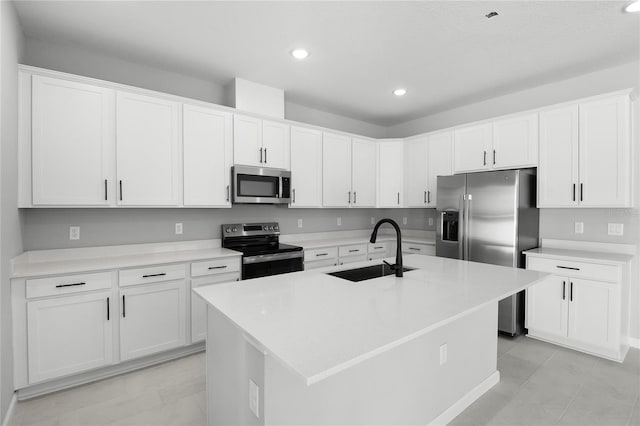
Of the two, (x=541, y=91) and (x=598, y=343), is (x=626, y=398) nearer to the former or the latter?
(x=598, y=343)

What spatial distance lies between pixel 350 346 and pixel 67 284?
92.8 inches

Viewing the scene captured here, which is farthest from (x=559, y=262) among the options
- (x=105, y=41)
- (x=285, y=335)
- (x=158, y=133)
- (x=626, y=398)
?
(x=105, y=41)

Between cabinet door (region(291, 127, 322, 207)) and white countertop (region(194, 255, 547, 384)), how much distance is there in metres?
1.93

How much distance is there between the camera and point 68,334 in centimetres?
234

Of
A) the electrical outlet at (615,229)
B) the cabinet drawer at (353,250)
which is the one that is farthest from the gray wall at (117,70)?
the electrical outlet at (615,229)

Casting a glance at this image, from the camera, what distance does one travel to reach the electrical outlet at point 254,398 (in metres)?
1.26

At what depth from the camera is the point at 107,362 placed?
2484mm

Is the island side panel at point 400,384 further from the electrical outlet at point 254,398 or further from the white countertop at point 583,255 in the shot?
the white countertop at point 583,255

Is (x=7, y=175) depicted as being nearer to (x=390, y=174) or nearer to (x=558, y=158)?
(x=390, y=174)

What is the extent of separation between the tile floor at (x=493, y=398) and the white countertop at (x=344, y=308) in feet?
Result: 3.05

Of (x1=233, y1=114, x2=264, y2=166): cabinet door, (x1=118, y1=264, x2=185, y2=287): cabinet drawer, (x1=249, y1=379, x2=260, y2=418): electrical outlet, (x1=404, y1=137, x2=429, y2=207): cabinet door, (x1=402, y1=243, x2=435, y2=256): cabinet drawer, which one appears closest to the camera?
(x1=249, y1=379, x2=260, y2=418): electrical outlet

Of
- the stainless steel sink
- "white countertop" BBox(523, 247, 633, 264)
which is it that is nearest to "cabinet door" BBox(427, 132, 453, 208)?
"white countertop" BBox(523, 247, 633, 264)

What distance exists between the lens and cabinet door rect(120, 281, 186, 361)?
8.41 ft

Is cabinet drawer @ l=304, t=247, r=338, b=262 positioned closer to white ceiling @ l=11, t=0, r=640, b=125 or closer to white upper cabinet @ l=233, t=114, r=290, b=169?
white upper cabinet @ l=233, t=114, r=290, b=169
